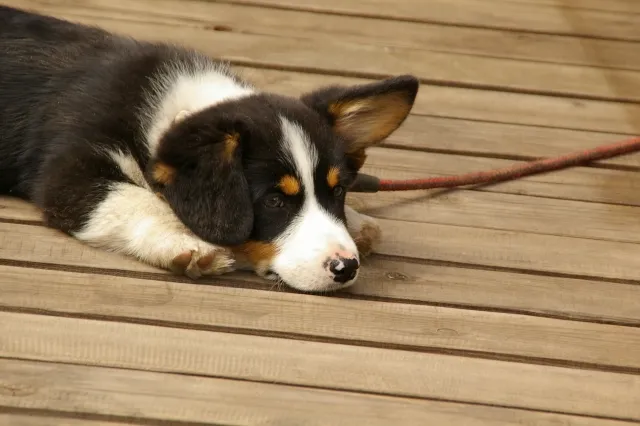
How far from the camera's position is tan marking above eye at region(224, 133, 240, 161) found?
2.69 meters

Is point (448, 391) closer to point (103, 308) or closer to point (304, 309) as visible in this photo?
point (304, 309)

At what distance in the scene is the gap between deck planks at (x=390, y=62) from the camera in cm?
416

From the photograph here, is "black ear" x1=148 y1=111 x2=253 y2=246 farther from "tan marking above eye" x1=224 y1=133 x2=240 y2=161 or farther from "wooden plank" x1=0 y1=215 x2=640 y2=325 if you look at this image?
"wooden plank" x1=0 y1=215 x2=640 y2=325

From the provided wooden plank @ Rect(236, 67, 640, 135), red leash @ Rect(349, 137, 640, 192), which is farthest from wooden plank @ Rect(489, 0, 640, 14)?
red leash @ Rect(349, 137, 640, 192)

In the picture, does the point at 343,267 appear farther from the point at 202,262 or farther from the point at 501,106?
the point at 501,106

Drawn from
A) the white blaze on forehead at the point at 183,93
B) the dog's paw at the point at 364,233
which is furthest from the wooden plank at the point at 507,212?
the white blaze on forehead at the point at 183,93

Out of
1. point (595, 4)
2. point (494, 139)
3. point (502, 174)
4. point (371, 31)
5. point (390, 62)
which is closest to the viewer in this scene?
point (502, 174)

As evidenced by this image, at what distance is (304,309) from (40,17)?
145 cm

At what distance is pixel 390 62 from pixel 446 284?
162 cm

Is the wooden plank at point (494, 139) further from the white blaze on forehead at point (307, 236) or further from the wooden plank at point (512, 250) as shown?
the white blaze on forehead at point (307, 236)

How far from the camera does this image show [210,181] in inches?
106

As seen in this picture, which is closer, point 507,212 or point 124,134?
point 124,134

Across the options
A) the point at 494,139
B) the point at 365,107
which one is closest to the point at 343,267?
the point at 365,107

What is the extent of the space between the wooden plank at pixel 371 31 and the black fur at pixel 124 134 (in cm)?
103
